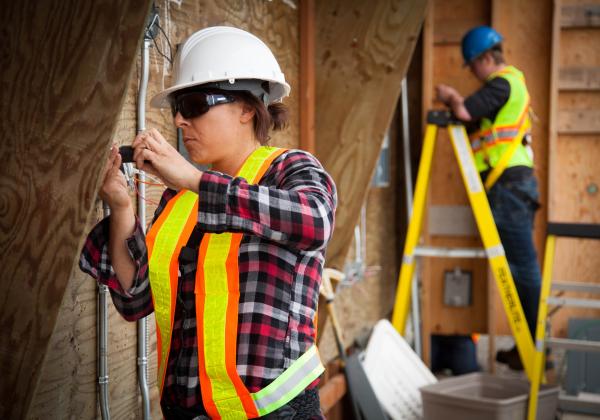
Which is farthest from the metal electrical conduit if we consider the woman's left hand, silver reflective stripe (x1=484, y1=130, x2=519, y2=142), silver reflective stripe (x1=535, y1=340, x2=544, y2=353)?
silver reflective stripe (x1=484, y1=130, x2=519, y2=142)

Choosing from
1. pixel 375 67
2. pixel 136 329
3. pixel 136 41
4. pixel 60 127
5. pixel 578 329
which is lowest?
pixel 578 329

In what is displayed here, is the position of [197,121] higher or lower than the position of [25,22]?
lower

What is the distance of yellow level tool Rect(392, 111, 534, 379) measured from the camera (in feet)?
15.7

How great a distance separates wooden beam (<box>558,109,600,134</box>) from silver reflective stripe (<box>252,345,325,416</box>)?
4.68 m

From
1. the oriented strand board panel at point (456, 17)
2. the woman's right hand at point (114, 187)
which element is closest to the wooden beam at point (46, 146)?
the woman's right hand at point (114, 187)

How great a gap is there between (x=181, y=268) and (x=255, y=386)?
1.03 ft

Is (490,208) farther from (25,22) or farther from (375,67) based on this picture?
(25,22)

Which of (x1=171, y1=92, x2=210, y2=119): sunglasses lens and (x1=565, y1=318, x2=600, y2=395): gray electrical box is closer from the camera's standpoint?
(x1=171, y1=92, x2=210, y2=119): sunglasses lens

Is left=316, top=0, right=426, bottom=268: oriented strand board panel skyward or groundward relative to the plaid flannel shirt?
skyward

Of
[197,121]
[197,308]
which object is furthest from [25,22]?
[197,308]

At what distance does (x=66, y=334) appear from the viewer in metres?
2.36

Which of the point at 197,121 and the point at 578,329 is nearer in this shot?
the point at 197,121

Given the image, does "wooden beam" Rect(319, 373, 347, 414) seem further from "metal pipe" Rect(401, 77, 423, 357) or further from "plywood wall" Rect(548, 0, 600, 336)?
"plywood wall" Rect(548, 0, 600, 336)

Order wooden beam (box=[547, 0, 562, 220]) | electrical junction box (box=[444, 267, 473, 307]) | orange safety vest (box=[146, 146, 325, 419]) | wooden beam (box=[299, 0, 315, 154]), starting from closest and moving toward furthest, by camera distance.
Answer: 1. orange safety vest (box=[146, 146, 325, 419])
2. wooden beam (box=[299, 0, 315, 154])
3. wooden beam (box=[547, 0, 562, 220])
4. electrical junction box (box=[444, 267, 473, 307])
